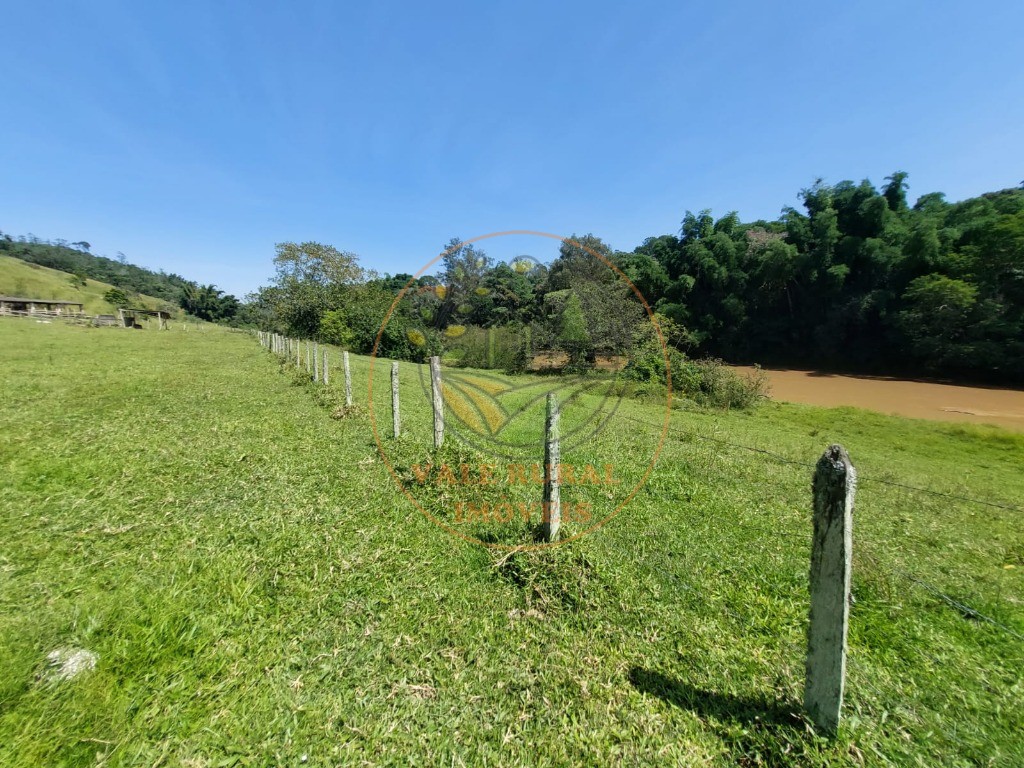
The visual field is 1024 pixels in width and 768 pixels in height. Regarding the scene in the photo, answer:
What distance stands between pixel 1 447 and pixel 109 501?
2.53 metres

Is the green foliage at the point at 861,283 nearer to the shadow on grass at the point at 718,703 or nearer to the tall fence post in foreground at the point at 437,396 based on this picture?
the tall fence post in foreground at the point at 437,396

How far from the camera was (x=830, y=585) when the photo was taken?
172cm

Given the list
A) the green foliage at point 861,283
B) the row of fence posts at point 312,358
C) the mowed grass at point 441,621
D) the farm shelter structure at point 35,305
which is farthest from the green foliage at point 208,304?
the mowed grass at point 441,621

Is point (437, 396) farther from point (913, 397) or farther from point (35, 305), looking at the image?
point (35, 305)

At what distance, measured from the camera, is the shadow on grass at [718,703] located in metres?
1.93

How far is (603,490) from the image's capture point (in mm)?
4941

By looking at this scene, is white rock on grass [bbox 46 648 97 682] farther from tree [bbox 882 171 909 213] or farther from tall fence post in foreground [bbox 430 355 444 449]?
tree [bbox 882 171 909 213]

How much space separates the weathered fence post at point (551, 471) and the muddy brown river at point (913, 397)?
20.2 m

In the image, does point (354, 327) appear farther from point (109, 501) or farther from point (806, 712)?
point (806, 712)

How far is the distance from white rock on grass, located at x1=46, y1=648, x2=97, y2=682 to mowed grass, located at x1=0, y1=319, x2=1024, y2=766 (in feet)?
0.12

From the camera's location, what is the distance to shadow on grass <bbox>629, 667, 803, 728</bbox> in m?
1.93

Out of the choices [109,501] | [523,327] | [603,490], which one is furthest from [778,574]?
[109,501]

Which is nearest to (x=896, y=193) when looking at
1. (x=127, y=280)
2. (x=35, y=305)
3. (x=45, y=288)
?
(x=35, y=305)
